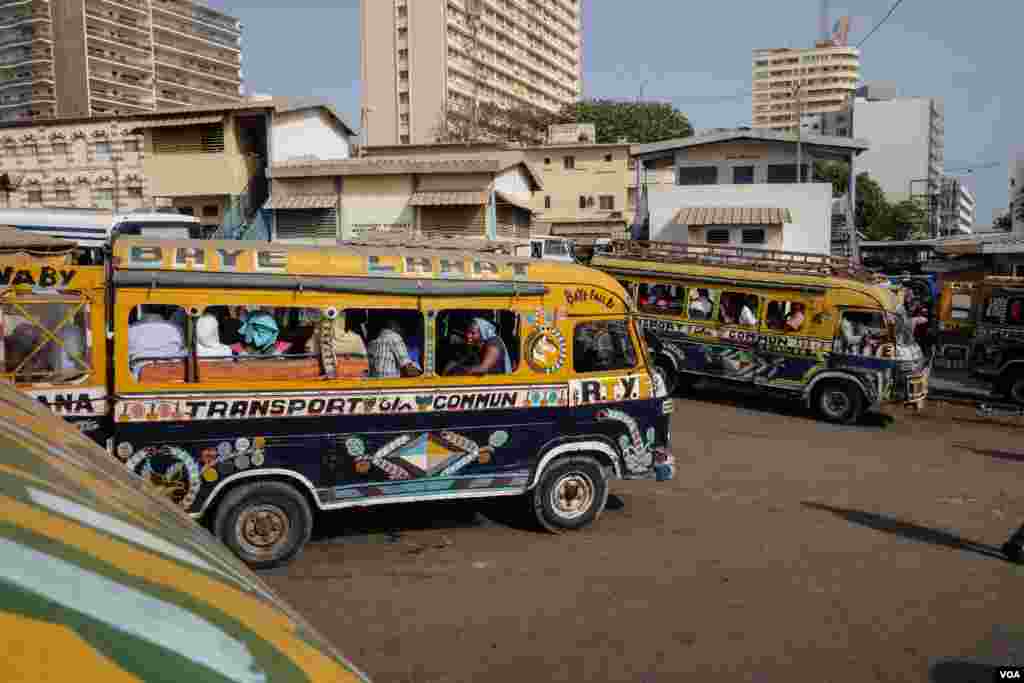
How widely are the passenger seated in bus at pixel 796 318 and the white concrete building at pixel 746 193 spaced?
12.1m

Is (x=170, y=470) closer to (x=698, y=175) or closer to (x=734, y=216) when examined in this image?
(x=734, y=216)

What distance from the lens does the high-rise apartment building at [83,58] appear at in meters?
71.8

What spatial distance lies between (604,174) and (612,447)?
35783 millimetres

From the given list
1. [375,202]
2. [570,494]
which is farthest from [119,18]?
[570,494]

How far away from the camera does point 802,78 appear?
147625mm

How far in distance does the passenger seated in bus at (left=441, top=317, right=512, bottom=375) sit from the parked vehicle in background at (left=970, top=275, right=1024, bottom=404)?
1216 centimetres

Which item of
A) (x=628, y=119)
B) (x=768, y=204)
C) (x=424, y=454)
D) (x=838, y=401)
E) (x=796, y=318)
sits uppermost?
(x=628, y=119)

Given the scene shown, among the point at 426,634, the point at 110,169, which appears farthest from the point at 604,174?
the point at 426,634

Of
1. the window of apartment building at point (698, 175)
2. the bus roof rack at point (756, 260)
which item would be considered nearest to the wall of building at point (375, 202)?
the window of apartment building at point (698, 175)

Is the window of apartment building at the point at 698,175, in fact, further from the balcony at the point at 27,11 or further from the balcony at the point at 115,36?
the balcony at the point at 27,11

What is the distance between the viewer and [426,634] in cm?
562

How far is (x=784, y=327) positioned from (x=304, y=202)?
16860 mm

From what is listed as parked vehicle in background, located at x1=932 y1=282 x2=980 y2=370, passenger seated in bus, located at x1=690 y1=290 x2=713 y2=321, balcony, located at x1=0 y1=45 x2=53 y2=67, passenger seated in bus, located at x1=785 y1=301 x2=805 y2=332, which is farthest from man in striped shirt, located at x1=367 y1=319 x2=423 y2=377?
balcony, located at x1=0 y1=45 x2=53 y2=67

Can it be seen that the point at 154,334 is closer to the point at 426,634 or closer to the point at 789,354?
the point at 426,634
